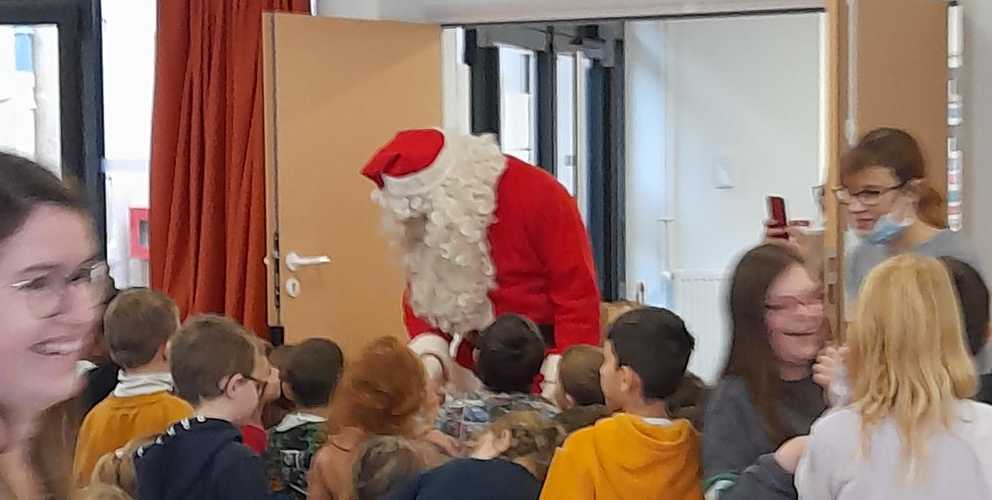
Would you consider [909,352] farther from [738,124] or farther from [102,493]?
[738,124]

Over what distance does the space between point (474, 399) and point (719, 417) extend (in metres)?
0.82

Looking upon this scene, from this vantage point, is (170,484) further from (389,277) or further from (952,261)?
(389,277)

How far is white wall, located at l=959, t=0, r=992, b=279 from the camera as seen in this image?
4.27 m

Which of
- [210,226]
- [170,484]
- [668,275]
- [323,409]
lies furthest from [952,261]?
[668,275]

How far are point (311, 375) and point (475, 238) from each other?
933 mm

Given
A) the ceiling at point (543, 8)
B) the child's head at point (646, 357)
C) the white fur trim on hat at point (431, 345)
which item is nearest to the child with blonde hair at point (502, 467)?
the child's head at point (646, 357)

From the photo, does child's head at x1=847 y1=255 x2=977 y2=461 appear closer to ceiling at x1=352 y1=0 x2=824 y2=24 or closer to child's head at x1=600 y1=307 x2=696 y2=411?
child's head at x1=600 y1=307 x2=696 y2=411

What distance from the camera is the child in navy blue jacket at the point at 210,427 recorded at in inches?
100

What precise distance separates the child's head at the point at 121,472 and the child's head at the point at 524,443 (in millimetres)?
679

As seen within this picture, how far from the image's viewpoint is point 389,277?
16.1ft

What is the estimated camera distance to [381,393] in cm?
267

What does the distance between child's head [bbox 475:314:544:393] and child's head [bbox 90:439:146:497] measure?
729 millimetres

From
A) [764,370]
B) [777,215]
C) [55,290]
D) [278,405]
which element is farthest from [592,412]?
[55,290]

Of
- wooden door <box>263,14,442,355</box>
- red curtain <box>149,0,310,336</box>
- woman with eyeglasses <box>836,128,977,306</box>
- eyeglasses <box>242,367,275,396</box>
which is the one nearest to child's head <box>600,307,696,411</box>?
woman with eyeglasses <box>836,128,977,306</box>
